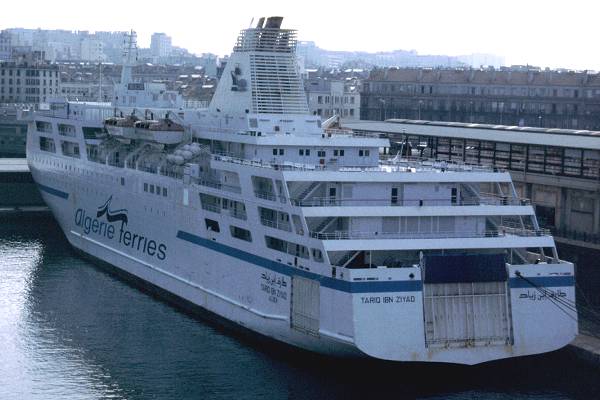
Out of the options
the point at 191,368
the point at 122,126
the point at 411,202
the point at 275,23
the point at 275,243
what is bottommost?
the point at 191,368

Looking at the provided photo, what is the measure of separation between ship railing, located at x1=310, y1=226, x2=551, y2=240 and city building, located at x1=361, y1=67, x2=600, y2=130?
5395cm

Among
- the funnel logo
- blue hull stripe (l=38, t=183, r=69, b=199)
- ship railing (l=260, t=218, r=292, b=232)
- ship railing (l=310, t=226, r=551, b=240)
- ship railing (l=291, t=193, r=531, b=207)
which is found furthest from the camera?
blue hull stripe (l=38, t=183, r=69, b=199)

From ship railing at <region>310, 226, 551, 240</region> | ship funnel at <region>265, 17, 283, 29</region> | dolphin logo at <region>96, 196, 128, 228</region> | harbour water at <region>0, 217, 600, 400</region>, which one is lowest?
harbour water at <region>0, 217, 600, 400</region>

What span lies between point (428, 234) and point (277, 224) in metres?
4.70

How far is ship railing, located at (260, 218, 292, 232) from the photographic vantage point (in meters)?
32.6

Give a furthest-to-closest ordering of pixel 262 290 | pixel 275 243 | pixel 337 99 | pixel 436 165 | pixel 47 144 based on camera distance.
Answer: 1. pixel 337 99
2. pixel 47 144
3. pixel 436 165
4. pixel 262 290
5. pixel 275 243

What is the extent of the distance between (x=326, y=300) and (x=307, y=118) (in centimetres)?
1149

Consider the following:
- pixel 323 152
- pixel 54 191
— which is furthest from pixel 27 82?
pixel 323 152

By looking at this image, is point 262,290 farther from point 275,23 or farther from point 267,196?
point 275,23

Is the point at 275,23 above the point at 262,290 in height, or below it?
above

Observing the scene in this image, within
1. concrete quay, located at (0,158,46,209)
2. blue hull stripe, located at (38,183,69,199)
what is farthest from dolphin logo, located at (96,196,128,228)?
concrete quay, located at (0,158,46,209)

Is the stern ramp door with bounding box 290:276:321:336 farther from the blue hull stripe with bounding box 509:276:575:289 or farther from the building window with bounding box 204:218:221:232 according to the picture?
the blue hull stripe with bounding box 509:276:575:289

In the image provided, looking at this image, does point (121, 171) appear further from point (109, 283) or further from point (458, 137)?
point (458, 137)

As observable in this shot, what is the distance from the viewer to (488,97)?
9300 centimetres
